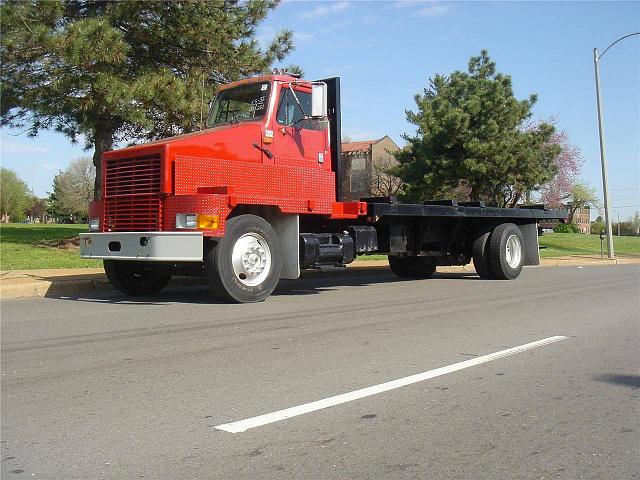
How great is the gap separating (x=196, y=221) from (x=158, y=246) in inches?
23.8

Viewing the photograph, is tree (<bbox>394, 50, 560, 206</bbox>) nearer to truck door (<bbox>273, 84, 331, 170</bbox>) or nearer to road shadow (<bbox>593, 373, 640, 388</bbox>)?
truck door (<bbox>273, 84, 331, 170</bbox>)

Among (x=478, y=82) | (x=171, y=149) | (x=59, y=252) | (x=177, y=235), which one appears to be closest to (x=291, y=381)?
(x=177, y=235)

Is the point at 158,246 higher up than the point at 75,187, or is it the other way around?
the point at 75,187

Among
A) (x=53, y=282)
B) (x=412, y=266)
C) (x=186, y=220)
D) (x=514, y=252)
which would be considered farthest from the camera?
(x=412, y=266)

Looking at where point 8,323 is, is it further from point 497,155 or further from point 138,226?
point 497,155

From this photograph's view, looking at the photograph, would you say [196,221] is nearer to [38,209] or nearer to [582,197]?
[582,197]

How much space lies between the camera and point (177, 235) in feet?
28.1

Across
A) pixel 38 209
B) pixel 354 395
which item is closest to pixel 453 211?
A: pixel 354 395

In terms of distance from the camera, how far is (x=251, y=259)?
9328mm

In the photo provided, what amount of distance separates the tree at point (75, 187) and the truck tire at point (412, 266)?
2944 inches

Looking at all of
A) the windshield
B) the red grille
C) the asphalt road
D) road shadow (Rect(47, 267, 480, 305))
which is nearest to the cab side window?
the windshield

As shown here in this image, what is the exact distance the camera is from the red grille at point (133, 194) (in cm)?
909

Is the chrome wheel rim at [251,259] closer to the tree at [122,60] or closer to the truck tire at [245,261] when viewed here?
the truck tire at [245,261]

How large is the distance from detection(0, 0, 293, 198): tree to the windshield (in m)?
4.39
